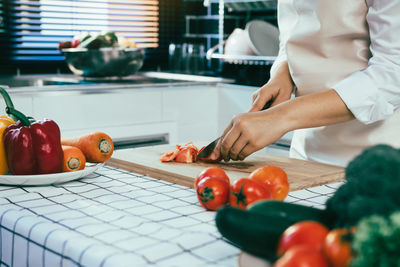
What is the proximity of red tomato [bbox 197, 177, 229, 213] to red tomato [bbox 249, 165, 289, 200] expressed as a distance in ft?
0.21

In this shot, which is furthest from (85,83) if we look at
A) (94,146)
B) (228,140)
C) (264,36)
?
(228,140)

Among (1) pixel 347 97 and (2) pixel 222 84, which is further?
(2) pixel 222 84

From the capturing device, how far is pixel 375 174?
528 mm

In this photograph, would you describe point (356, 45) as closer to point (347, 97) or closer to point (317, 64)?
point (317, 64)

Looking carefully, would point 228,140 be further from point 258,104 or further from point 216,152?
point 258,104

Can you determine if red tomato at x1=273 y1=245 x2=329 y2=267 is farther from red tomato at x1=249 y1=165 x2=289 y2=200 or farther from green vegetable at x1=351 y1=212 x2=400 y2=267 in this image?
red tomato at x1=249 y1=165 x2=289 y2=200

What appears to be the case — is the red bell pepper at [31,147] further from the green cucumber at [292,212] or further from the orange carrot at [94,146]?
the green cucumber at [292,212]

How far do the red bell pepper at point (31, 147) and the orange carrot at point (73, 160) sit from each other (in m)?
0.02

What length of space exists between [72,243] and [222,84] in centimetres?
202

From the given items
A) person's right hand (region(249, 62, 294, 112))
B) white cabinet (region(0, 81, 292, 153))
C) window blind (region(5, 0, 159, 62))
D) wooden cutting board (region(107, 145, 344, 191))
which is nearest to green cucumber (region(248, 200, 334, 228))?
wooden cutting board (region(107, 145, 344, 191))

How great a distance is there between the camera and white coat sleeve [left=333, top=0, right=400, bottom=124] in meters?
1.20

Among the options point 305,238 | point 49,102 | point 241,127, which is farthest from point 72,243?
point 49,102

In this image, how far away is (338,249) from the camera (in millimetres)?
486

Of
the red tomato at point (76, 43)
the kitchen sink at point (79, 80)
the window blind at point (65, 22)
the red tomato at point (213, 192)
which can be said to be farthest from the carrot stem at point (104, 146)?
the window blind at point (65, 22)
